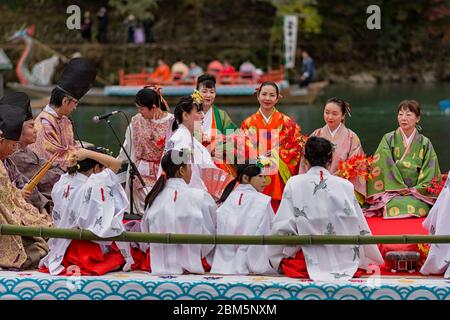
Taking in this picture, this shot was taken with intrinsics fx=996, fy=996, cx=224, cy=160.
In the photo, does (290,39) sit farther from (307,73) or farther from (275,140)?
(275,140)

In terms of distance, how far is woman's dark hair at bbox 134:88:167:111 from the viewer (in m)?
6.09

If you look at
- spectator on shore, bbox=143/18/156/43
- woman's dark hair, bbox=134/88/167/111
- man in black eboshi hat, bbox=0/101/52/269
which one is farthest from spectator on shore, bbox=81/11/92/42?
man in black eboshi hat, bbox=0/101/52/269

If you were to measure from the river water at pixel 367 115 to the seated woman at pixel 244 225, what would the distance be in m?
7.31

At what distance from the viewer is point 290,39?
2470cm

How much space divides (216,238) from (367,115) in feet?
47.6

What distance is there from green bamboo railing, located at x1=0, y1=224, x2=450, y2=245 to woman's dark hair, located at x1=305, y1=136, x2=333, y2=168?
386 mm

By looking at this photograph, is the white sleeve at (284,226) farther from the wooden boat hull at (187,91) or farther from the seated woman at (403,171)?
the wooden boat hull at (187,91)

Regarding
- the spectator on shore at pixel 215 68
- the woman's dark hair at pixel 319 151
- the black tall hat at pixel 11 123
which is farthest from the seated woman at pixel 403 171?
the spectator on shore at pixel 215 68

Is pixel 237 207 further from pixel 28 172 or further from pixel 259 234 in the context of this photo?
pixel 28 172

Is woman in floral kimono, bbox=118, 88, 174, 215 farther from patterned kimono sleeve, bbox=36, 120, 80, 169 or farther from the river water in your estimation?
the river water

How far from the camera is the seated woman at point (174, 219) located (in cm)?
496

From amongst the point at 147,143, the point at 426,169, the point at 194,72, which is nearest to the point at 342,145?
the point at 426,169
